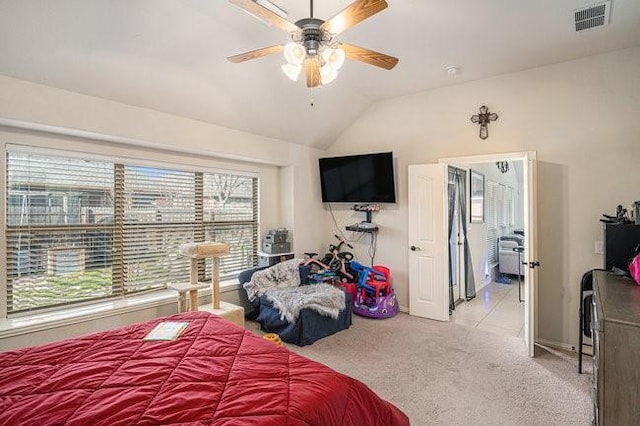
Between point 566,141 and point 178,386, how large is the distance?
4.08 metres

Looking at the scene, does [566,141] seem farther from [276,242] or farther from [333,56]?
[276,242]

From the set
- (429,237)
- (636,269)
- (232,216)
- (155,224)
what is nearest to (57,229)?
(155,224)

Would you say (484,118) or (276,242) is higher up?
(484,118)

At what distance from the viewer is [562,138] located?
11.3ft

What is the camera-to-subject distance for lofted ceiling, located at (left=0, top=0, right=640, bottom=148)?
232 centimetres

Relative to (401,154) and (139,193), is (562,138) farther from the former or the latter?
(139,193)

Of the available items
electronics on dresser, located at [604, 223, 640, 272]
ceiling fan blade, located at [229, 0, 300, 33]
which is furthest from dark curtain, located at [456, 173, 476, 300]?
ceiling fan blade, located at [229, 0, 300, 33]

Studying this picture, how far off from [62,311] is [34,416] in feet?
7.13

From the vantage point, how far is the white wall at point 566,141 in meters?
3.18

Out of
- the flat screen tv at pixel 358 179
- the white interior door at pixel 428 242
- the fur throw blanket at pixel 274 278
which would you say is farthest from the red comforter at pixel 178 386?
the flat screen tv at pixel 358 179

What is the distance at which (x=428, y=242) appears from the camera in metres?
4.33

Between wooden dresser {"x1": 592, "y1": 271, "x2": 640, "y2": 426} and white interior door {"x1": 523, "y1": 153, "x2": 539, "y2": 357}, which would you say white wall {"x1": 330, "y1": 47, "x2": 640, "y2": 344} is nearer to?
white interior door {"x1": 523, "y1": 153, "x2": 539, "y2": 357}

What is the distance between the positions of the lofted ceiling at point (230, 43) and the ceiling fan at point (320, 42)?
0.58 metres

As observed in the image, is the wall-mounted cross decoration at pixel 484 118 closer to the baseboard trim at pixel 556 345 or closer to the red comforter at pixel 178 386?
the baseboard trim at pixel 556 345
